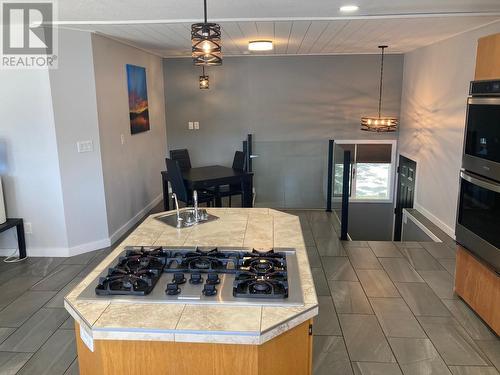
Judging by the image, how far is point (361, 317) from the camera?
3191 millimetres

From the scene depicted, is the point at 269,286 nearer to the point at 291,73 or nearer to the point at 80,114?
the point at 80,114

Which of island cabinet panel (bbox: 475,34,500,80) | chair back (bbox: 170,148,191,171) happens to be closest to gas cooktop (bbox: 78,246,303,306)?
island cabinet panel (bbox: 475,34,500,80)

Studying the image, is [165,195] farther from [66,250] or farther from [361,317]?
[361,317]

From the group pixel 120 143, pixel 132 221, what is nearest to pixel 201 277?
pixel 120 143

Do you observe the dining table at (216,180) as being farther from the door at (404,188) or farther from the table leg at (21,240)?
the door at (404,188)

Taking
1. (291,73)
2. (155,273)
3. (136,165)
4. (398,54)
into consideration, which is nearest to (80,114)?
(136,165)

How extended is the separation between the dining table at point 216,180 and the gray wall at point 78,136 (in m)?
1.19

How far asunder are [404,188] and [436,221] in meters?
1.54

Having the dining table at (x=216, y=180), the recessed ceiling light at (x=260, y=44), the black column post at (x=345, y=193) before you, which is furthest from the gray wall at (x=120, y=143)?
the black column post at (x=345, y=193)

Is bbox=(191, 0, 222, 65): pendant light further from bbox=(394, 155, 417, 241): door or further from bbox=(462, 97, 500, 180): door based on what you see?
bbox=(394, 155, 417, 241): door

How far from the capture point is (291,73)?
7117mm

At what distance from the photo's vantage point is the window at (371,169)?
7316 millimetres

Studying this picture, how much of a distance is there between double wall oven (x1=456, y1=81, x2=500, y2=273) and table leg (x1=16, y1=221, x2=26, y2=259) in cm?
429

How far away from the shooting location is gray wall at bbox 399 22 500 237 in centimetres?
484
